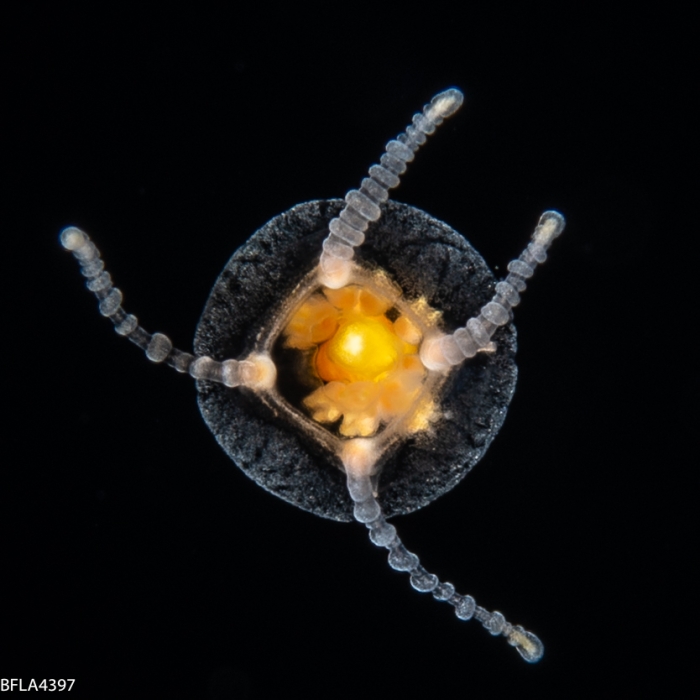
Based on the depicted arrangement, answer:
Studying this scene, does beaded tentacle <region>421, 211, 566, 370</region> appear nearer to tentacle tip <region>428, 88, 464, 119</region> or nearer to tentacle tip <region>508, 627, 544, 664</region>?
tentacle tip <region>428, 88, 464, 119</region>

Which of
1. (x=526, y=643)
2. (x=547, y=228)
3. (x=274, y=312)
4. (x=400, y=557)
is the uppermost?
(x=547, y=228)

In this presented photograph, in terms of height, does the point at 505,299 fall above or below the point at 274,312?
below

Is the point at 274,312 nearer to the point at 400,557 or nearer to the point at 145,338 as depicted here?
the point at 145,338

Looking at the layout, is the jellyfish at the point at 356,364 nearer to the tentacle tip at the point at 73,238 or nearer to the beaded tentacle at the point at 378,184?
the beaded tentacle at the point at 378,184

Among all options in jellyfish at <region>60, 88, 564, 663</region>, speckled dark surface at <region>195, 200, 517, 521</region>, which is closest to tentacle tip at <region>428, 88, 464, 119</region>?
jellyfish at <region>60, 88, 564, 663</region>

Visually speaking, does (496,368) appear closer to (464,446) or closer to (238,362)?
(464,446)

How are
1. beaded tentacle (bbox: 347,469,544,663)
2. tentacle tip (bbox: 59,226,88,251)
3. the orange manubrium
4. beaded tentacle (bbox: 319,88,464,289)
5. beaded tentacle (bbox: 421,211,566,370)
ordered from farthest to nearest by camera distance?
the orange manubrium
beaded tentacle (bbox: 347,469,544,663)
beaded tentacle (bbox: 421,211,566,370)
beaded tentacle (bbox: 319,88,464,289)
tentacle tip (bbox: 59,226,88,251)

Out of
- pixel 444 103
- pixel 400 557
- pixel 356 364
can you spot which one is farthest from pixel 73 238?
pixel 400 557
